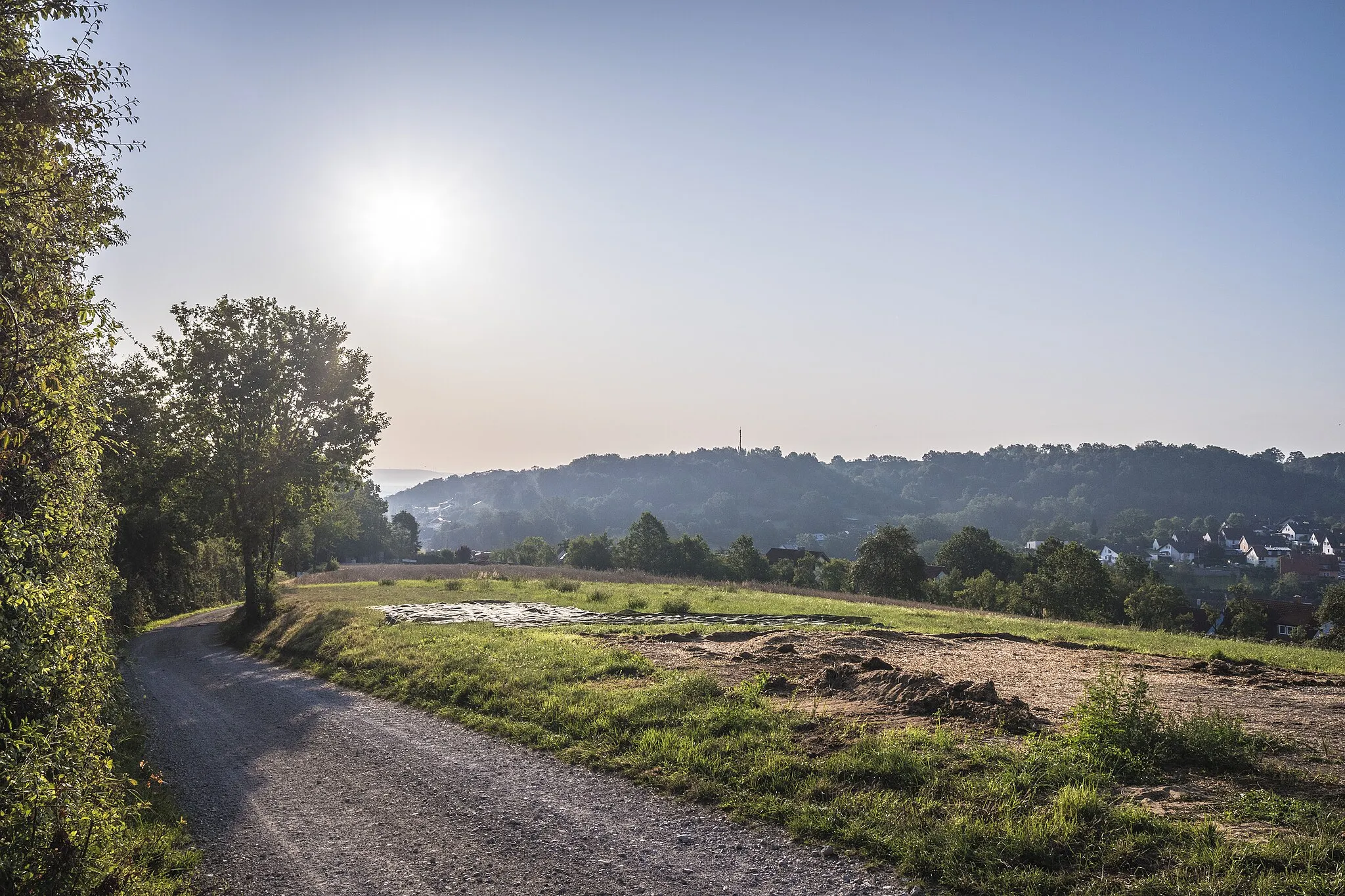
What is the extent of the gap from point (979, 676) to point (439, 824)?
11.3 m

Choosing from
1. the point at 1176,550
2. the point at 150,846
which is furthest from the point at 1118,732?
the point at 1176,550

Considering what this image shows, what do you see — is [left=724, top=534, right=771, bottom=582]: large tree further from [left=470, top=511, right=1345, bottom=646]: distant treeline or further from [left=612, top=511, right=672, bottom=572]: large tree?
[left=612, top=511, right=672, bottom=572]: large tree

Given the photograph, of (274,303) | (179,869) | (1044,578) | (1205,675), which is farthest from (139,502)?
(1044,578)

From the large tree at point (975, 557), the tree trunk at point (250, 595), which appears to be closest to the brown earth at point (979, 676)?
the tree trunk at point (250, 595)

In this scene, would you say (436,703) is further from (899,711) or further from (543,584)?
(543,584)

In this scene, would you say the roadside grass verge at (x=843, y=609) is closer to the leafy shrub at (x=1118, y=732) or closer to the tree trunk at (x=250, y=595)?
the tree trunk at (x=250, y=595)

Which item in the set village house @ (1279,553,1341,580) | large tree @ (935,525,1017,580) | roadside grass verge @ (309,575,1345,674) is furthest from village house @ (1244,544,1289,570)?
roadside grass verge @ (309,575,1345,674)

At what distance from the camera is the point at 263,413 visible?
32.0 m

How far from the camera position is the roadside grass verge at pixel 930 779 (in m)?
6.23

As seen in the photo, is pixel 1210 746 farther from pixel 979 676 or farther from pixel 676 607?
pixel 676 607

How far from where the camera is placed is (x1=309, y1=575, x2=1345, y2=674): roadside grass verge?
19906 mm

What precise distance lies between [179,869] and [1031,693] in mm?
13063

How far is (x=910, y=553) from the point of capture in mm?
66188

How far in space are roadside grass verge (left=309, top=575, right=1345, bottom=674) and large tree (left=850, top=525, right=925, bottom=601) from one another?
23.8 m
